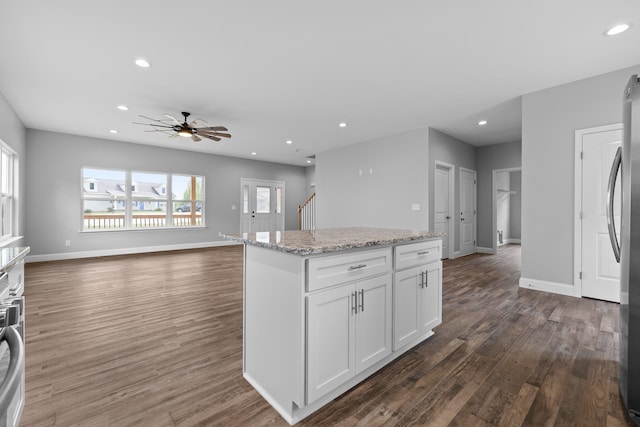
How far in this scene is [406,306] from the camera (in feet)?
6.89

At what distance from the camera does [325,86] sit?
3.68 meters

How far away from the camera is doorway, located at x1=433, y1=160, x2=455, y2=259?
231 inches

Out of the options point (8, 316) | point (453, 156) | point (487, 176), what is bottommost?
point (8, 316)

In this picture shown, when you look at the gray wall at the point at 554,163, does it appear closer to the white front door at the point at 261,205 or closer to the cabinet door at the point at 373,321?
the cabinet door at the point at 373,321

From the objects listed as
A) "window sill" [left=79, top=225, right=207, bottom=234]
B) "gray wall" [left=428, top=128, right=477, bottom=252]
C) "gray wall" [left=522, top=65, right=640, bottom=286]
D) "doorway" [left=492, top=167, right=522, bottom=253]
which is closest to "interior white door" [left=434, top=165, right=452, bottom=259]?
"gray wall" [left=428, top=128, right=477, bottom=252]

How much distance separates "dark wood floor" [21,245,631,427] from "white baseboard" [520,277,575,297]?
0.17m

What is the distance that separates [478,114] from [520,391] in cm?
429

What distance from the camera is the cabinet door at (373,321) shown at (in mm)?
1738

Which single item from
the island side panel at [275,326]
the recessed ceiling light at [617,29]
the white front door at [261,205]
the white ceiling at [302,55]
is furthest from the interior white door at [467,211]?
the island side panel at [275,326]

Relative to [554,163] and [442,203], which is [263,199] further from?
[554,163]

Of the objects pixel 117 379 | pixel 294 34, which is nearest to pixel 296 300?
pixel 117 379

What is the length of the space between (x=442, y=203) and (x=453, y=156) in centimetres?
112

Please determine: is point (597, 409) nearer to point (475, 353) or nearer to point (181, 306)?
point (475, 353)

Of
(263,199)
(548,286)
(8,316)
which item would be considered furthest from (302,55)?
(263,199)
